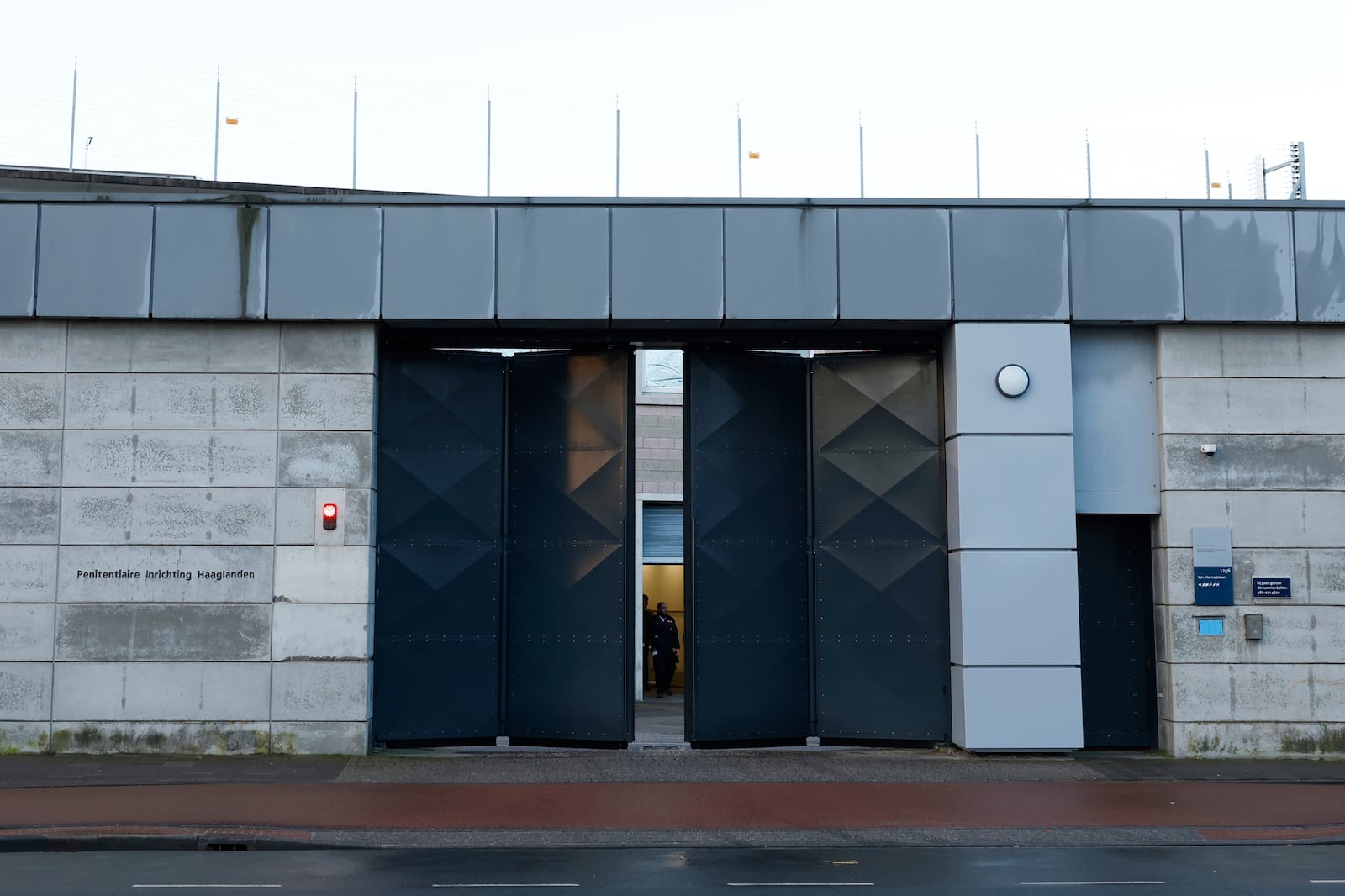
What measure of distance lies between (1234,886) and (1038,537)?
21.8 feet

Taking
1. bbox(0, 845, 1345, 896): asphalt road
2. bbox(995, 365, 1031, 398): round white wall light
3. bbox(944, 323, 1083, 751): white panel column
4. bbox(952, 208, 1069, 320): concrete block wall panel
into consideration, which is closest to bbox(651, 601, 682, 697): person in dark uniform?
bbox(944, 323, 1083, 751): white panel column

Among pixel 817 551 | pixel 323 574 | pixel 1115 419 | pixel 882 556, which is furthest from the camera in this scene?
pixel 817 551

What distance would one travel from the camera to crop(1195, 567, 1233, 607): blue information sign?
16.1 metres

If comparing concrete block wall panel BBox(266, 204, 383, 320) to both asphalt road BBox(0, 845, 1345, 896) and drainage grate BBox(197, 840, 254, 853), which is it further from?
asphalt road BBox(0, 845, 1345, 896)

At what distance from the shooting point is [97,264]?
15898 millimetres

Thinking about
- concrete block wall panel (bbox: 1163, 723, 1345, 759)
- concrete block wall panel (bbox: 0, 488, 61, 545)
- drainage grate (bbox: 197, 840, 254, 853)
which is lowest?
drainage grate (bbox: 197, 840, 254, 853)

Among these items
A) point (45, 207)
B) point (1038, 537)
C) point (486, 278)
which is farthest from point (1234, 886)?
point (45, 207)

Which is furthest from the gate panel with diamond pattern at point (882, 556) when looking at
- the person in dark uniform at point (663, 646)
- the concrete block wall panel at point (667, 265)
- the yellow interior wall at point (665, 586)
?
the yellow interior wall at point (665, 586)

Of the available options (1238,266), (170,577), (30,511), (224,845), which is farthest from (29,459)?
(1238,266)

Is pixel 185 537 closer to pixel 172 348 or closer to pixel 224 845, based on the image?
pixel 172 348

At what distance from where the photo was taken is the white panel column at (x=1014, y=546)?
15945mm

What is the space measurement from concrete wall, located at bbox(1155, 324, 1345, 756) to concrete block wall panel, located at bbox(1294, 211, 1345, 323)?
0.30 metres

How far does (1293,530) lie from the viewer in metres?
16.3

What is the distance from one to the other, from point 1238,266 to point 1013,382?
9.85ft
